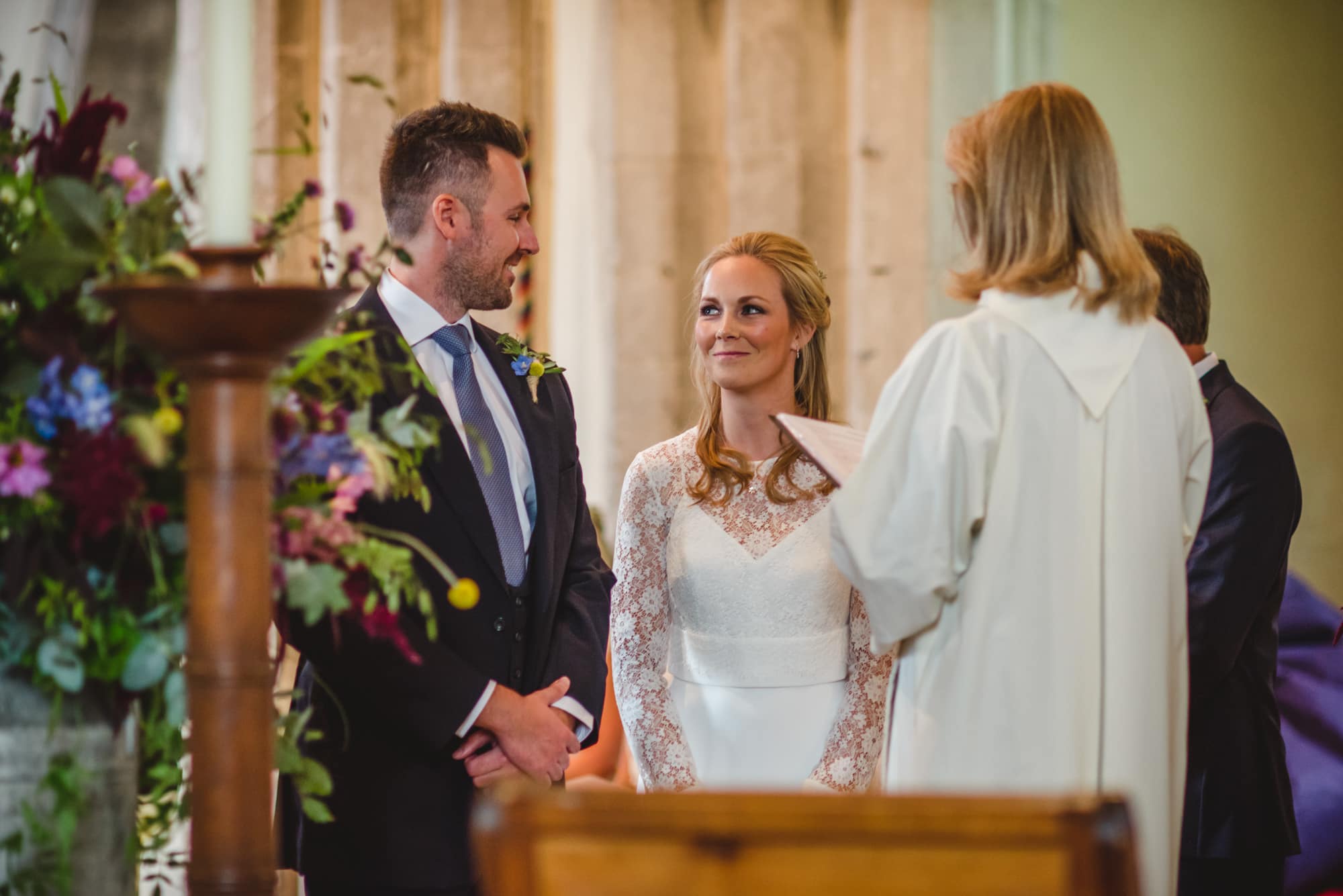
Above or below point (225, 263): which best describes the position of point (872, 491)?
below

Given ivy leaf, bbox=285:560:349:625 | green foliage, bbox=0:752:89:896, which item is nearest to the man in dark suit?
ivy leaf, bbox=285:560:349:625

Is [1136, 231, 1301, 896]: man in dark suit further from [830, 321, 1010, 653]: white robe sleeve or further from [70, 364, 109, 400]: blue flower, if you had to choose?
[70, 364, 109, 400]: blue flower

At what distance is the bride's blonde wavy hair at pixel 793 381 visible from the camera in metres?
2.87

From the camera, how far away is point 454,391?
8.42ft

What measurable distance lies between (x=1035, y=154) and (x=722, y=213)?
3.13 metres

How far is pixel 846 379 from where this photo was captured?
5082mm

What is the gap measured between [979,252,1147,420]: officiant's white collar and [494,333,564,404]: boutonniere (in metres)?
0.94

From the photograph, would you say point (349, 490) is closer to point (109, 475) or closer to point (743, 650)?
point (109, 475)

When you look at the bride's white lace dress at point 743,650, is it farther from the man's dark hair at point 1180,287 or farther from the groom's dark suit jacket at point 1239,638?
the man's dark hair at point 1180,287

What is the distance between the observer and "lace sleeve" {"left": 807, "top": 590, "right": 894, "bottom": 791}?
8.84ft

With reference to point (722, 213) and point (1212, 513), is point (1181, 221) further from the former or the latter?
point (1212, 513)

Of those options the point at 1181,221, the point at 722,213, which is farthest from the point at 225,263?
the point at 1181,221

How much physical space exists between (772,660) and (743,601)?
5.1 inches

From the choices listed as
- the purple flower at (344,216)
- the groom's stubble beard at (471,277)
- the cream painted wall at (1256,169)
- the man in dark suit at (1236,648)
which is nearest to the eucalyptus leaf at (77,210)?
the purple flower at (344,216)
